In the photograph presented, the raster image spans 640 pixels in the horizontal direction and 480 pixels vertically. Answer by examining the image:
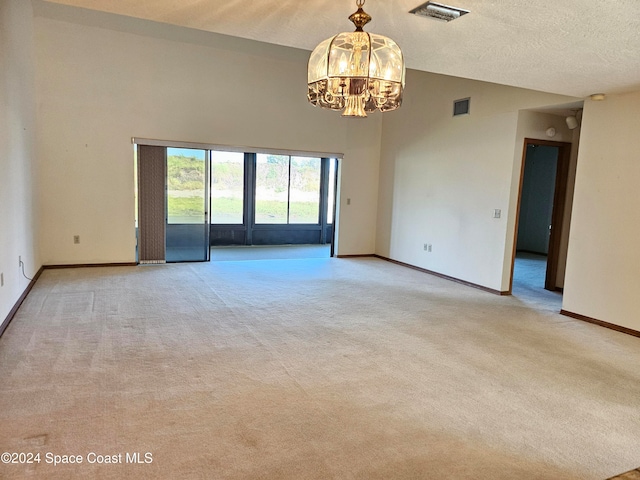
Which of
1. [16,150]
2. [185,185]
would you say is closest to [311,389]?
[16,150]

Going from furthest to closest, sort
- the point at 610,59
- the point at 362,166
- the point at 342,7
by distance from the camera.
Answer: the point at 362,166 → the point at 610,59 → the point at 342,7

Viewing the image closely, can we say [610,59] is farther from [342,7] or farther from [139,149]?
[139,149]

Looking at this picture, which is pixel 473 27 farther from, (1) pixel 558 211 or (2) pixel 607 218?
(1) pixel 558 211

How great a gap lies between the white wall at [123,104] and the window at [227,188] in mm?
2040

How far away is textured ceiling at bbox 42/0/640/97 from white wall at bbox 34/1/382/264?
391 cm

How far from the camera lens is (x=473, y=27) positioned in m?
2.96

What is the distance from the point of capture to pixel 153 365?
3.17 m

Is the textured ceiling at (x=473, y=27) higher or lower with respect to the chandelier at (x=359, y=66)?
higher

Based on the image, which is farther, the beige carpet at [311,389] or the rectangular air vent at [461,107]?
the rectangular air vent at [461,107]

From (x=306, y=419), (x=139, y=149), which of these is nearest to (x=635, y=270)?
A: (x=306, y=419)

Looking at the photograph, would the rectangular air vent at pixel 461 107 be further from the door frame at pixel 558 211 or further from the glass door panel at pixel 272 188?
the glass door panel at pixel 272 188

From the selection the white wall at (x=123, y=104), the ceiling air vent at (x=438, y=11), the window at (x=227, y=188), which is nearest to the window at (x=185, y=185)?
the white wall at (x=123, y=104)

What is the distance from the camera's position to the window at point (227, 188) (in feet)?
30.7

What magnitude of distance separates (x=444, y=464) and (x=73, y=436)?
1940 millimetres
